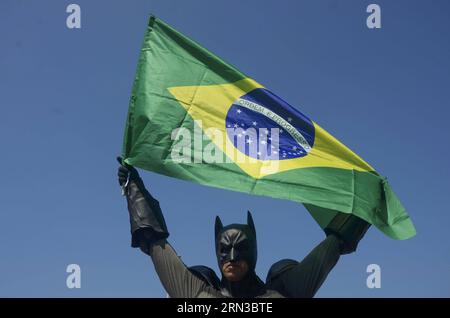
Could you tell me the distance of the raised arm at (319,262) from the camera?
14.5m

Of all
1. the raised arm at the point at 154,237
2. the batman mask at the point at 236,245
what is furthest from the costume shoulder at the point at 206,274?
the batman mask at the point at 236,245

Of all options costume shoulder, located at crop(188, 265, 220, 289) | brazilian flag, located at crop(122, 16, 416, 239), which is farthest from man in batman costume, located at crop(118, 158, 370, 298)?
brazilian flag, located at crop(122, 16, 416, 239)

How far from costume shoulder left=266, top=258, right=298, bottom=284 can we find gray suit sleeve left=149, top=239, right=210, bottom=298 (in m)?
1.47

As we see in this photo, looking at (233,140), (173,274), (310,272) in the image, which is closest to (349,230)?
(310,272)

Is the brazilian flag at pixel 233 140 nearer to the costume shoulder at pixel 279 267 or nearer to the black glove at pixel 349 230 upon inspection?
the black glove at pixel 349 230

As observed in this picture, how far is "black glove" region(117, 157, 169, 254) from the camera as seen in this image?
1470cm

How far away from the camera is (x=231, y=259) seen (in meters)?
14.5

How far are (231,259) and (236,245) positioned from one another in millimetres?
351

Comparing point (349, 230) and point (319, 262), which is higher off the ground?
point (349, 230)

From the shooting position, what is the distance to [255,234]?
1531 cm

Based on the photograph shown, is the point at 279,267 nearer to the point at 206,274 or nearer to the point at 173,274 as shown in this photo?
the point at 206,274
